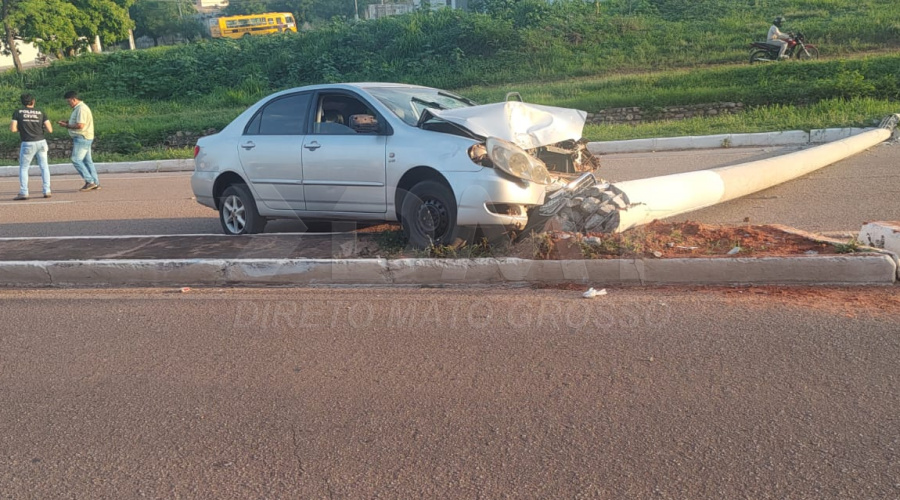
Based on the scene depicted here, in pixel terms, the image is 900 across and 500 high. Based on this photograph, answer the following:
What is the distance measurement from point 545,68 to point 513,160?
2053 centimetres

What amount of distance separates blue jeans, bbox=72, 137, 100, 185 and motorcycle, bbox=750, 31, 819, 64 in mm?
18824

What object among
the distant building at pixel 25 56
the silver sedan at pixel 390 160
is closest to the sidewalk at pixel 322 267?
the silver sedan at pixel 390 160

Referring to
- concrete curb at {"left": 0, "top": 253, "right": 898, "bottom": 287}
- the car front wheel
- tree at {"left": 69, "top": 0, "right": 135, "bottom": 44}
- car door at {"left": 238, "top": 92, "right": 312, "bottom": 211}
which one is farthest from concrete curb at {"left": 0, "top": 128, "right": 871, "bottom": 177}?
tree at {"left": 69, "top": 0, "right": 135, "bottom": 44}

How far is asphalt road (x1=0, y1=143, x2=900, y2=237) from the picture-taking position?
27.7 ft

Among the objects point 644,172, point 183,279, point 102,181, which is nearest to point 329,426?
point 183,279

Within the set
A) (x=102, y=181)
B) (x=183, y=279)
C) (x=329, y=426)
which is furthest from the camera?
(x=102, y=181)

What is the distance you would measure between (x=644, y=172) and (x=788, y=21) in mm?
19534

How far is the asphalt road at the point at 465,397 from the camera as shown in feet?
11.1

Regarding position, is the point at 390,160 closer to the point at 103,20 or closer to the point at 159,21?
the point at 103,20

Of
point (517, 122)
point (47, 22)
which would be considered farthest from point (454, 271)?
point (47, 22)

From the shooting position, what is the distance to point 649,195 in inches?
297

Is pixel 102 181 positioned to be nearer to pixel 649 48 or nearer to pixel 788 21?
pixel 649 48

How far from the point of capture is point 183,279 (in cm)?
703

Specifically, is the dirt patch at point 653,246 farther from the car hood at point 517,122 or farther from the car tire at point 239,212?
the car tire at point 239,212
